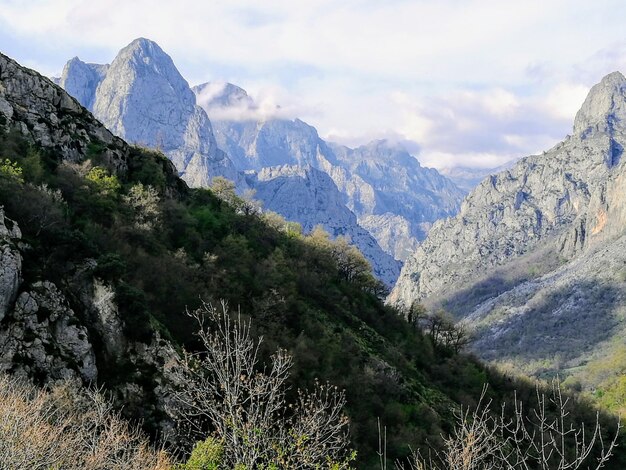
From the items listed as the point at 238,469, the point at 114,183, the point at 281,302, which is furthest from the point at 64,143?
the point at 238,469

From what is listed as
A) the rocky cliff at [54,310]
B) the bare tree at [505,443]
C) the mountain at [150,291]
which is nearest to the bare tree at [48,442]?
the rocky cliff at [54,310]

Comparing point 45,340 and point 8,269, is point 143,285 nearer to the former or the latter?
point 45,340

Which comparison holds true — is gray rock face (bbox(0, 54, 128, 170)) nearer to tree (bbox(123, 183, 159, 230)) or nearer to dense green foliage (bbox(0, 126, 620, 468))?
dense green foliage (bbox(0, 126, 620, 468))

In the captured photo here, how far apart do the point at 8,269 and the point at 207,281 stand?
84.4 ft

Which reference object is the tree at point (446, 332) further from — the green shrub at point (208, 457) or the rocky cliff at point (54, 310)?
the green shrub at point (208, 457)

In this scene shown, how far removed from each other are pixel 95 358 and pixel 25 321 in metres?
4.70

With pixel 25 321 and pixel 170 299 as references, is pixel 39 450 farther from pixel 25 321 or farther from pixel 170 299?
pixel 170 299

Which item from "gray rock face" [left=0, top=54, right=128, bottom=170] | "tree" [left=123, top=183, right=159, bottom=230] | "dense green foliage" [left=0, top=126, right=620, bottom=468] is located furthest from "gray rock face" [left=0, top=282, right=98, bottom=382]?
"gray rock face" [left=0, top=54, right=128, bottom=170]

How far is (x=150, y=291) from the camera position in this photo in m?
44.6

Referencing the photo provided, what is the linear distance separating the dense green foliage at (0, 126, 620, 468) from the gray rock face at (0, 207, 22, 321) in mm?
1330

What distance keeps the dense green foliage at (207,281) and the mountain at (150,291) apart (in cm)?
16

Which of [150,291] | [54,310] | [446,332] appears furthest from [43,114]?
[446,332]

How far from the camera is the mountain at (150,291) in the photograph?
1206 inches

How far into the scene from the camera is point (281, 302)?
6078cm
